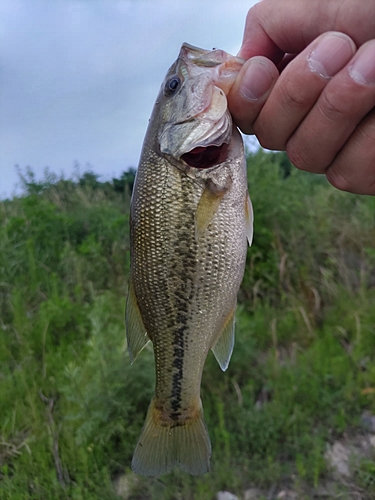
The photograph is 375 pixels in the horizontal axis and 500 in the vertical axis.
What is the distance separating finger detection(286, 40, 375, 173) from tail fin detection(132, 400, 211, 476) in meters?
1.20

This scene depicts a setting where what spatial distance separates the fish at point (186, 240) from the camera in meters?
1.53

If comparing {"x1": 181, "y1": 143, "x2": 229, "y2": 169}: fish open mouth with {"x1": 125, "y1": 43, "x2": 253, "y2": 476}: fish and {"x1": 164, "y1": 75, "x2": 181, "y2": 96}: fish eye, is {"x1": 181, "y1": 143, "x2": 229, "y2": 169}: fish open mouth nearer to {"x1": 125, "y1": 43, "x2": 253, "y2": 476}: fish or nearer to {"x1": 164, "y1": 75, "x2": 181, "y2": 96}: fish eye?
{"x1": 125, "y1": 43, "x2": 253, "y2": 476}: fish

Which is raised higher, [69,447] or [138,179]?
[138,179]

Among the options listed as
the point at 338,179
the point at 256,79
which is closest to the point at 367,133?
the point at 338,179

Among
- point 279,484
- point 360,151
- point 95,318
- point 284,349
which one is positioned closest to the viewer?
point 360,151

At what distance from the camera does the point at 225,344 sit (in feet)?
5.56

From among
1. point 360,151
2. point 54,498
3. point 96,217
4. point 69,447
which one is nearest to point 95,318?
point 69,447

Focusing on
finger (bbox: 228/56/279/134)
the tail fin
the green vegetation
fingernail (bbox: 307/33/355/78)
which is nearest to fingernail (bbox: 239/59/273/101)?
finger (bbox: 228/56/279/134)

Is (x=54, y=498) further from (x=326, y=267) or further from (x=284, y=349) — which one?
(x=326, y=267)

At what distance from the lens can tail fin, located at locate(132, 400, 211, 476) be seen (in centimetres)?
164

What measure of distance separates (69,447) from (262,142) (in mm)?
2314

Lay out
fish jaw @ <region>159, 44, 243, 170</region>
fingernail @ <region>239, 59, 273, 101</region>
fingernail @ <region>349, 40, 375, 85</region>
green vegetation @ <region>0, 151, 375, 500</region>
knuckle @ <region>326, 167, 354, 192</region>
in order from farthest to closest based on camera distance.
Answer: green vegetation @ <region>0, 151, 375, 500</region>
knuckle @ <region>326, 167, 354, 192</region>
fish jaw @ <region>159, 44, 243, 170</region>
fingernail @ <region>239, 59, 273, 101</region>
fingernail @ <region>349, 40, 375, 85</region>

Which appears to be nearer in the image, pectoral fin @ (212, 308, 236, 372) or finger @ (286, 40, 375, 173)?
finger @ (286, 40, 375, 173)

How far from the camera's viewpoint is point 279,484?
8.13ft
